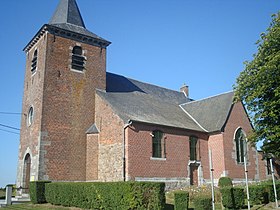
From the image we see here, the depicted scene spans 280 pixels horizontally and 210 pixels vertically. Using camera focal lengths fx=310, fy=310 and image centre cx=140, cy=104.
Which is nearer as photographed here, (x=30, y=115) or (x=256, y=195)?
(x=256, y=195)

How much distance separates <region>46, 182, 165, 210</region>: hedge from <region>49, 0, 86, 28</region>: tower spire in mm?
14095

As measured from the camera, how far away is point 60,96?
22312 mm

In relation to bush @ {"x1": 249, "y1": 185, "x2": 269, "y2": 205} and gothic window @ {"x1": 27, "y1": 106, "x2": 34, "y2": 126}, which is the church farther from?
bush @ {"x1": 249, "y1": 185, "x2": 269, "y2": 205}

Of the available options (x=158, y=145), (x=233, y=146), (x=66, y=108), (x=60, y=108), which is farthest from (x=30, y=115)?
(x=233, y=146)

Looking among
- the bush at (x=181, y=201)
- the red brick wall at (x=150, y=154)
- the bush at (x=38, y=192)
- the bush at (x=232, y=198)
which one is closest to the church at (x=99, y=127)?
the red brick wall at (x=150, y=154)

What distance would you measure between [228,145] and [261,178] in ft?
17.5

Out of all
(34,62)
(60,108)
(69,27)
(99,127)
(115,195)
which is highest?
(69,27)

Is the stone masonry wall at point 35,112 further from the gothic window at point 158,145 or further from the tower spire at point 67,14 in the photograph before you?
the gothic window at point 158,145

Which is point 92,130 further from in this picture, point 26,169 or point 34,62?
point 34,62

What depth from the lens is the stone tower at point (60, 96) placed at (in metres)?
21.0

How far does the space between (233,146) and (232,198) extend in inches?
443

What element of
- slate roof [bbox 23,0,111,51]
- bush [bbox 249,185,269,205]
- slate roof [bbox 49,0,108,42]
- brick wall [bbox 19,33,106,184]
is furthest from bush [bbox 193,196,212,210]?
slate roof [bbox 49,0,108,42]

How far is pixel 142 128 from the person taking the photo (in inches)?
843

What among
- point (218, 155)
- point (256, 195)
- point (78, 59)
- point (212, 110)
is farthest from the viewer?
point (212, 110)
